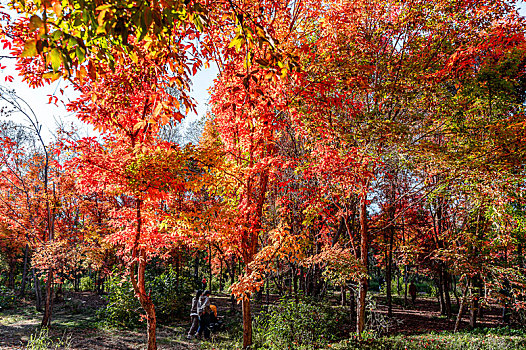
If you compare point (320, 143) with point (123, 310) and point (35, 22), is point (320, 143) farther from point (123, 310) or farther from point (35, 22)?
point (123, 310)

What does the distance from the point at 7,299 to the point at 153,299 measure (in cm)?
848

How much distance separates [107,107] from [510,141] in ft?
25.2

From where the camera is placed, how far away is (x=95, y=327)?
958 centimetres

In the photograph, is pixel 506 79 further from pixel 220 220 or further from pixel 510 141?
pixel 220 220

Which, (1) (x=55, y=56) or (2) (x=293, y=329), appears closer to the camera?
(1) (x=55, y=56)

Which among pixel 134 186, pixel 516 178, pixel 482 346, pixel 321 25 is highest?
pixel 321 25

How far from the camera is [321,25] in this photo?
6.91 metres

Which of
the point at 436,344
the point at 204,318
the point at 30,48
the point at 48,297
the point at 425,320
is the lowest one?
the point at 425,320

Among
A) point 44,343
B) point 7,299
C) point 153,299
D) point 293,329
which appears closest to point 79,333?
point 44,343

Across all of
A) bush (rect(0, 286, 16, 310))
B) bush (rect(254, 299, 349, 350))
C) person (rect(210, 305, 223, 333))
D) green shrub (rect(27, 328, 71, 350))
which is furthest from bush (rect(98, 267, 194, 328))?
bush (rect(0, 286, 16, 310))

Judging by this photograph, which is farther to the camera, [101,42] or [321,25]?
[321,25]

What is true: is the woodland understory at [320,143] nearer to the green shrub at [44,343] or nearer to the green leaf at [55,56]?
the green shrub at [44,343]

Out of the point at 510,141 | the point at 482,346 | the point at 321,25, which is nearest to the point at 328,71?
the point at 321,25

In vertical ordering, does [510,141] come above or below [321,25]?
below
